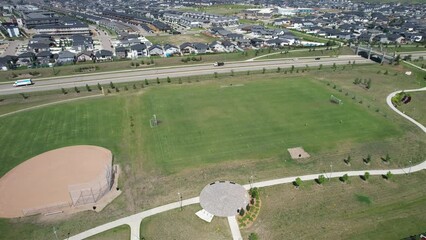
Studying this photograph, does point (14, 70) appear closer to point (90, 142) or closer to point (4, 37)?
point (90, 142)

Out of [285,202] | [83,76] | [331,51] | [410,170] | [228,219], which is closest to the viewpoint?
[228,219]

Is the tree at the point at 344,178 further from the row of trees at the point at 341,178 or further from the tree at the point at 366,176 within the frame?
the tree at the point at 366,176

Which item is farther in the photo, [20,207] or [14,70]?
[14,70]

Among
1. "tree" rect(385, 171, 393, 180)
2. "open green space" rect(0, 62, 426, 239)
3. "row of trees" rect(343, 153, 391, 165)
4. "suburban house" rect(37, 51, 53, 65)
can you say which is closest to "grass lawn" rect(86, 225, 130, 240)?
"open green space" rect(0, 62, 426, 239)

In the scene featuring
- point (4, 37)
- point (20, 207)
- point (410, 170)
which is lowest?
point (410, 170)

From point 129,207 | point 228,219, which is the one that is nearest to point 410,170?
point 228,219

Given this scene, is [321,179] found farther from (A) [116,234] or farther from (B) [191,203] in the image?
(A) [116,234]

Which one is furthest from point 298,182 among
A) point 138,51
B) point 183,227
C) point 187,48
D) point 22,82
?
point 187,48

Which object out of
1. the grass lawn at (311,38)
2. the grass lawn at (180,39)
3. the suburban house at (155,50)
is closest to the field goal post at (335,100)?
the suburban house at (155,50)

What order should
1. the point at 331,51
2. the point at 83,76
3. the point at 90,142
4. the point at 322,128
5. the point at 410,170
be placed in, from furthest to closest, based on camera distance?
the point at 331,51 < the point at 83,76 < the point at 322,128 < the point at 90,142 < the point at 410,170
